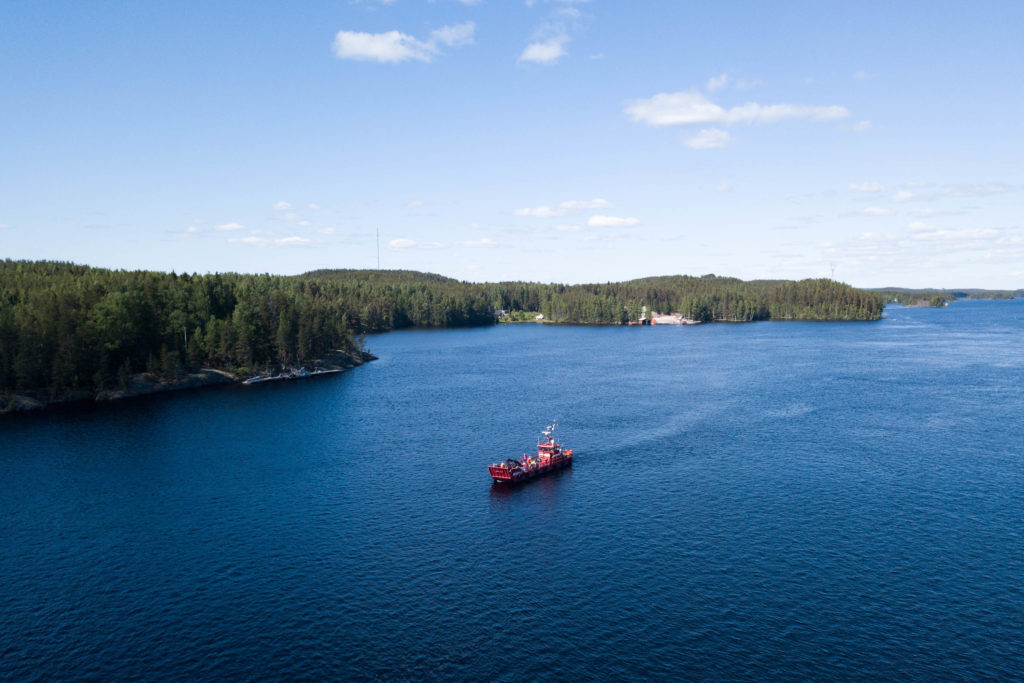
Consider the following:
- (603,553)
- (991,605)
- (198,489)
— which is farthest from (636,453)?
(198,489)

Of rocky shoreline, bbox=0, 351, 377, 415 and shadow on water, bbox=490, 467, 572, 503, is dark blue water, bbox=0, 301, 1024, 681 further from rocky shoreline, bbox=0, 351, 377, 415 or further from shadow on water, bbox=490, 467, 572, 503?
rocky shoreline, bbox=0, 351, 377, 415

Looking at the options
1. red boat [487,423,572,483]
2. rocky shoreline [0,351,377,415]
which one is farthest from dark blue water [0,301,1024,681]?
rocky shoreline [0,351,377,415]

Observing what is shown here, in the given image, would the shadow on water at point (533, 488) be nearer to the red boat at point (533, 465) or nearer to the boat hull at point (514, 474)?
the boat hull at point (514, 474)

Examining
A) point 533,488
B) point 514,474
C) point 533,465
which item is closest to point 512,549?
point 533,488

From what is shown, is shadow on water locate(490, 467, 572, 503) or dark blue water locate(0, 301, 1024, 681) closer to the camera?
dark blue water locate(0, 301, 1024, 681)

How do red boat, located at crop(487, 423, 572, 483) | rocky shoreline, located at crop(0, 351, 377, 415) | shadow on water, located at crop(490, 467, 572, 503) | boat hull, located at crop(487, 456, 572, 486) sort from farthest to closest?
rocky shoreline, located at crop(0, 351, 377, 415)
red boat, located at crop(487, 423, 572, 483)
boat hull, located at crop(487, 456, 572, 486)
shadow on water, located at crop(490, 467, 572, 503)

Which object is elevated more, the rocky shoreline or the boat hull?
the rocky shoreline
